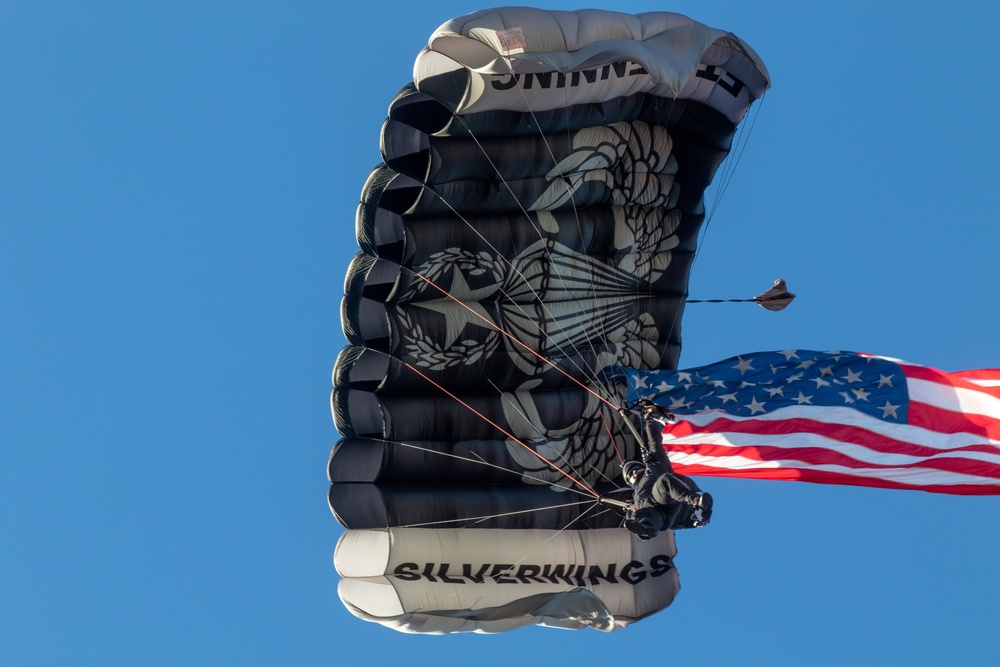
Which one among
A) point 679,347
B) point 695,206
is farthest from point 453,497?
point 695,206

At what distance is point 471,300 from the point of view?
15039mm

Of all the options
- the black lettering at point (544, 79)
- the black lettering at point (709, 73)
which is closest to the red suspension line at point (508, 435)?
the black lettering at point (544, 79)

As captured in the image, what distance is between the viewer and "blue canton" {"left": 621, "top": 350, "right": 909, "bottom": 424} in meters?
14.4

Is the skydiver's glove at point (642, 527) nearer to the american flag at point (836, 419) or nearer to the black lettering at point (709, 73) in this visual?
the american flag at point (836, 419)

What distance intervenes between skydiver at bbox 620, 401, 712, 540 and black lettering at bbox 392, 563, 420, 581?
2.58m

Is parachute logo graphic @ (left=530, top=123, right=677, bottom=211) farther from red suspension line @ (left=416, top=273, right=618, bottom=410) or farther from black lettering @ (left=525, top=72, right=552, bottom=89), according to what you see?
red suspension line @ (left=416, top=273, right=618, bottom=410)

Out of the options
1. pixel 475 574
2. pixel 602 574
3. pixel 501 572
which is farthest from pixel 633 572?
pixel 475 574

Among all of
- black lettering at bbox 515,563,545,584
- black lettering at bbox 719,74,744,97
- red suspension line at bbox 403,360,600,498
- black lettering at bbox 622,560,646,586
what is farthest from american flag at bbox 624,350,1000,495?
black lettering at bbox 719,74,744,97

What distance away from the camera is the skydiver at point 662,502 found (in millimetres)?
12516

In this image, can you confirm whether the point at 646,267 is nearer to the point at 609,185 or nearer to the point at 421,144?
the point at 609,185

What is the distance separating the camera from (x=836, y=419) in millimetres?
14367

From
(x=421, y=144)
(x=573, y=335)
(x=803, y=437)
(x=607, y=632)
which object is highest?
(x=421, y=144)

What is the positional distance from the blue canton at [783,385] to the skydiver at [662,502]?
5.73 feet

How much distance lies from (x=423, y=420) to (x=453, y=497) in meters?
0.90
